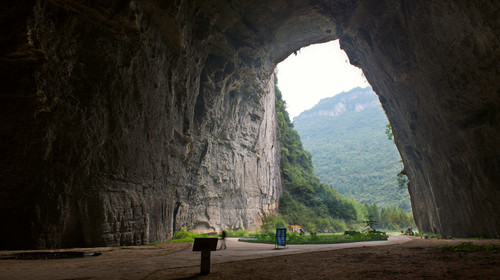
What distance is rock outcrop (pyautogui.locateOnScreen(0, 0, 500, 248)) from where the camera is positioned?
7863 mm

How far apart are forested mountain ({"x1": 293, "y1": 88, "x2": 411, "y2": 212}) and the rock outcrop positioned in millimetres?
31788

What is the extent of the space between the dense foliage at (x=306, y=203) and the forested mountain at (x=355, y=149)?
7.61 meters

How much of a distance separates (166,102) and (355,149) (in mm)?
99741

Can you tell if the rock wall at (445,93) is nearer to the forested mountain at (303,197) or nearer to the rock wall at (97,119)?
the rock wall at (97,119)

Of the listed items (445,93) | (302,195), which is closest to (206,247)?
(445,93)

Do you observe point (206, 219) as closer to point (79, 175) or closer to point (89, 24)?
point (79, 175)

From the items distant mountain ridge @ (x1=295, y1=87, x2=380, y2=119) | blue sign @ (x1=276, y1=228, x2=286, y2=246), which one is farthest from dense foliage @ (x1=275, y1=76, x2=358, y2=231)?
distant mountain ridge @ (x1=295, y1=87, x2=380, y2=119)

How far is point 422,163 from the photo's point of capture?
687 inches

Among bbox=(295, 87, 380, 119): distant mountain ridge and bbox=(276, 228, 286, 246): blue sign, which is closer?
bbox=(276, 228, 286, 246): blue sign

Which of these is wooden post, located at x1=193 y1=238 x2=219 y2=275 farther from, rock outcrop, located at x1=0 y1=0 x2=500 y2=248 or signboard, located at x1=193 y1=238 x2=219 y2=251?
rock outcrop, located at x1=0 y1=0 x2=500 y2=248

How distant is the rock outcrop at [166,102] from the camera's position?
7863mm

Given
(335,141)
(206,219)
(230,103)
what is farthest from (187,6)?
(335,141)

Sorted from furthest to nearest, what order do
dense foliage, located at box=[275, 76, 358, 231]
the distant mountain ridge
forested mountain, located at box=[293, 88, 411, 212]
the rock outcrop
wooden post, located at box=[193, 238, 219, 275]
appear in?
1. the distant mountain ridge
2. forested mountain, located at box=[293, 88, 411, 212]
3. dense foliage, located at box=[275, 76, 358, 231]
4. the rock outcrop
5. wooden post, located at box=[193, 238, 219, 275]

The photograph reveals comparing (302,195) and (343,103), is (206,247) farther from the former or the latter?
(343,103)
